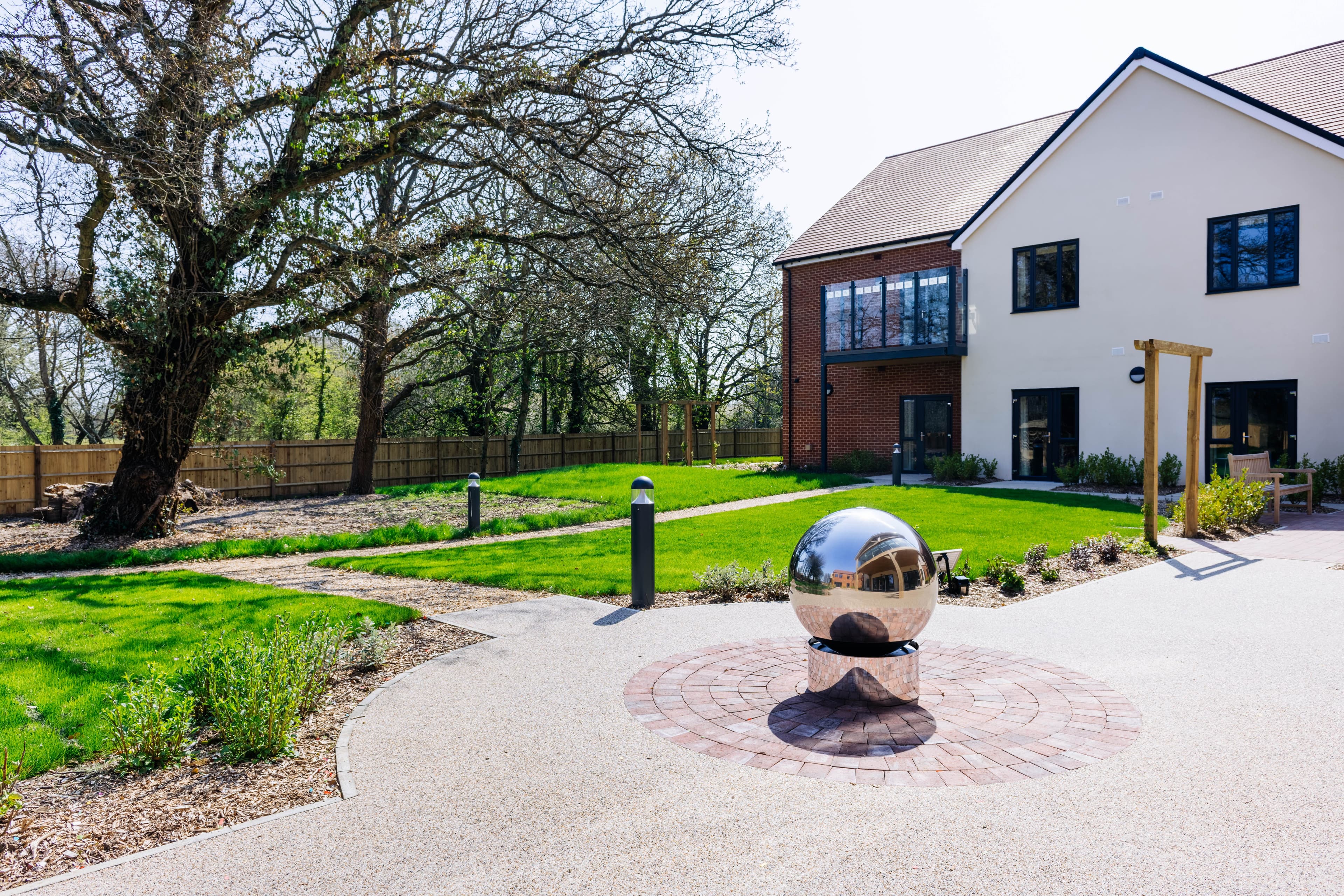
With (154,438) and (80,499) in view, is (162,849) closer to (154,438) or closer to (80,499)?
(154,438)

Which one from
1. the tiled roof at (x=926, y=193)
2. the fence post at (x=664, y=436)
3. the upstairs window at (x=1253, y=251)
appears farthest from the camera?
the fence post at (x=664, y=436)

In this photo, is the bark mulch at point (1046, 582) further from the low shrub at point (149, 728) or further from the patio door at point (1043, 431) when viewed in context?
the patio door at point (1043, 431)

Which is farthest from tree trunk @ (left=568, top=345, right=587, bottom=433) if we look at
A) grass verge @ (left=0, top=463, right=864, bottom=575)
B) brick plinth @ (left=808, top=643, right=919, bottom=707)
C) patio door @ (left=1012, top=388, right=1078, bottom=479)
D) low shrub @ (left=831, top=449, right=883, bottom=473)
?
brick plinth @ (left=808, top=643, right=919, bottom=707)

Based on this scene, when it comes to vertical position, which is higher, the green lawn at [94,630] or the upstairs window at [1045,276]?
the upstairs window at [1045,276]

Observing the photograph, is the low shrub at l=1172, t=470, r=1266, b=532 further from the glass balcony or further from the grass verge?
the glass balcony

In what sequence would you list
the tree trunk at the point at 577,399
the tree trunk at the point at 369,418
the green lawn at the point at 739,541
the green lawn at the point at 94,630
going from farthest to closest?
the tree trunk at the point at 577,399, the tree trunk at the point at 369,418, the green lawn at the point at 739,541, the green lawn at the point at 94,630

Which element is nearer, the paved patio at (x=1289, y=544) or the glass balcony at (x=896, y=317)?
the paved patio at (x=1289, y=544)

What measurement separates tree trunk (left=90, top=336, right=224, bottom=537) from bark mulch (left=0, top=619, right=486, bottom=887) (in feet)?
31.1

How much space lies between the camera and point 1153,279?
17.8 meters

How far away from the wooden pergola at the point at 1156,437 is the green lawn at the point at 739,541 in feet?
2.67

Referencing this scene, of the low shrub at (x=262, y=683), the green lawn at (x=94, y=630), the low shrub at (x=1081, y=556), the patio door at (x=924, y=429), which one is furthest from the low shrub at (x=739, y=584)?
the patio door at (x=924, y=429)

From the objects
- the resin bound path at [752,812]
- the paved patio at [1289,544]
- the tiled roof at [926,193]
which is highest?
the tiled roof at [926,193]

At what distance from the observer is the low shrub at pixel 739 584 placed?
8242 mm

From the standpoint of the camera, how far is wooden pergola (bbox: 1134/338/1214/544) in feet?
35.5
